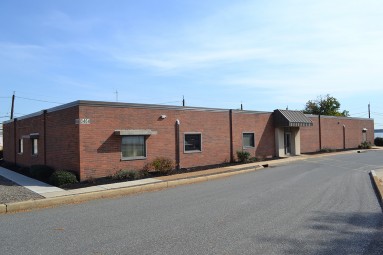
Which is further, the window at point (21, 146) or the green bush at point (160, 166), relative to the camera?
the window at point (21, 146)

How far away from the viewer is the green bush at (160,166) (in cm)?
1911

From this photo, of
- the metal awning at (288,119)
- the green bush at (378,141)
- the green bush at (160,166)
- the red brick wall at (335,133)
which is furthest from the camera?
the green bush at (378,141)

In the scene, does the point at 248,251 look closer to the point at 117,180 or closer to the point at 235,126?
the point at 117,180

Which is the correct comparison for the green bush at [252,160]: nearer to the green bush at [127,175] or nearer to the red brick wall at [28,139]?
the green bush at [127,175]

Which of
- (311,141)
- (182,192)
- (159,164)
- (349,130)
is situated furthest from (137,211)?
(349,130)

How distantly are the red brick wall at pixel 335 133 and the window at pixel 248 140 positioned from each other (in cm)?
868

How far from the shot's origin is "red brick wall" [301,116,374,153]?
35.2m

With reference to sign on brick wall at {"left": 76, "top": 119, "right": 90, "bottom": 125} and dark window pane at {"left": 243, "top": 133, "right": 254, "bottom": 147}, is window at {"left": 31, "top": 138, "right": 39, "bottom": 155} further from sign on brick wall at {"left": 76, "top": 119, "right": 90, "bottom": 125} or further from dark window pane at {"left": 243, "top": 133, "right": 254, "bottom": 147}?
dark window pane at {"left": 243, "top": 133, "right": 254, "bottom": 147}

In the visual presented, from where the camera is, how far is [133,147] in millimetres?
19062

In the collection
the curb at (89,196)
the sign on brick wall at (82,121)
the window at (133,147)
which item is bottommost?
the curb at (89,196)

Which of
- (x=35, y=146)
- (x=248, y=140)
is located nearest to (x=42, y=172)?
(x=35, y=146)

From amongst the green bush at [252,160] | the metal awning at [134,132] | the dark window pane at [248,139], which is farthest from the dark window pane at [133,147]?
the dark window pane at [248,139]

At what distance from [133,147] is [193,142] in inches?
187

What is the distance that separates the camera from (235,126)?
1016 inches
